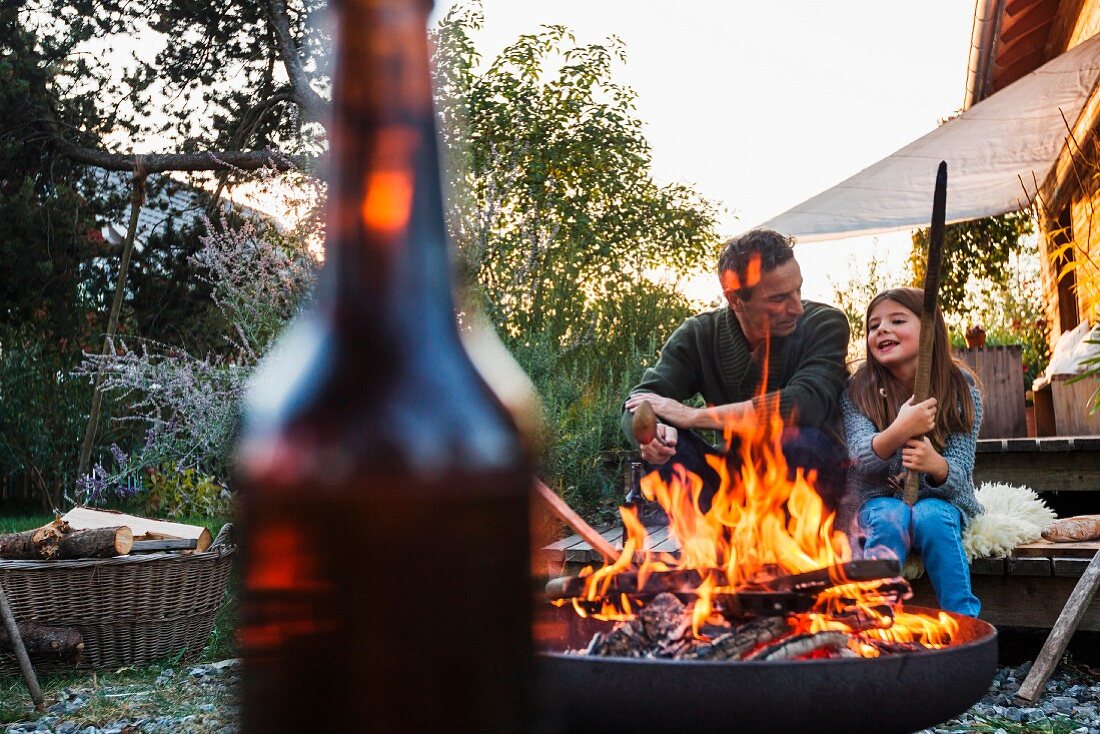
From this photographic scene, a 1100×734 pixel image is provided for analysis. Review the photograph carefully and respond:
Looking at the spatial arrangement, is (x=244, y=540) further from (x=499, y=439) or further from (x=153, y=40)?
(x=153, y=40)

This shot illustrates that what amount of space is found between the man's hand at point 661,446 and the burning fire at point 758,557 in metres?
0.06

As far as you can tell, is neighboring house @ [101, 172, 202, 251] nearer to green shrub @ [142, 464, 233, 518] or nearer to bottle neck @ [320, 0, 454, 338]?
green shrub @ [142, 464, 233, 518]

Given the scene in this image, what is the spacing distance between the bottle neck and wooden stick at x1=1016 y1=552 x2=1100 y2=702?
336cm

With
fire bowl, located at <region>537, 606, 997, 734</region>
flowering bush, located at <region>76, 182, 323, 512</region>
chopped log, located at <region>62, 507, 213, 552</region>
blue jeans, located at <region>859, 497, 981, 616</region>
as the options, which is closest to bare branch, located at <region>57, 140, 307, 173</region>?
flowering bush, located at <region>76, 182, 323, 512</region>

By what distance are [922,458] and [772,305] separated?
2.29 ft

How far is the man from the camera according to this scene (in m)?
3.12

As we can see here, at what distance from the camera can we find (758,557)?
7.42ft

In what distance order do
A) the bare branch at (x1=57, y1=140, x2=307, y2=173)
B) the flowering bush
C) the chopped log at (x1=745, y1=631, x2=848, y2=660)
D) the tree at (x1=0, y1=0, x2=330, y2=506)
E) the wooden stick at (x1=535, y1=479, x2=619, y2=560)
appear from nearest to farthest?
the wooden stick at (x1=535, y1=479, x2=619, y2=560)
the chopped log at (x1=745, y1=631, x2=848, y2=660)
the flowering bush
the bare branch at (x1=57, y1=140, x2=307, y2=173)
the tree at (x1=0, y1=0, x2=330, y2=506)

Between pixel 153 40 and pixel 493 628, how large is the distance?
1311 centimetres

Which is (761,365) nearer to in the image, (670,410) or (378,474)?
(670,410)

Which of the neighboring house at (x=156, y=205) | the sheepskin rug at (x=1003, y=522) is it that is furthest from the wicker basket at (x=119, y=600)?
the neighboring house at (x=156, y=205)

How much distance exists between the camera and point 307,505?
17.1 inches

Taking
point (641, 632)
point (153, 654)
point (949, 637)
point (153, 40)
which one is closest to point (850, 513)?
point (949, 637)

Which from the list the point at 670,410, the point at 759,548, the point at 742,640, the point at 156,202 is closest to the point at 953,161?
the point at 670,410
